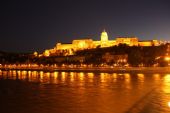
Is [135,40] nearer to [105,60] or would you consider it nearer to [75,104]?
[105,60]

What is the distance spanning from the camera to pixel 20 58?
12062 cm

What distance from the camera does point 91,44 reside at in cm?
11781

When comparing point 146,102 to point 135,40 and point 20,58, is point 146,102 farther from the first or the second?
point 20,58

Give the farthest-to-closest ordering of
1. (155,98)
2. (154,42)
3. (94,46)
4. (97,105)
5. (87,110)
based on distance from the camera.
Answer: (94,46) → (154,42) → (155,98) → (97,105) → (87,110)

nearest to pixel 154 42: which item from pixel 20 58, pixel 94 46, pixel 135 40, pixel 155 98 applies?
pixel 135 40

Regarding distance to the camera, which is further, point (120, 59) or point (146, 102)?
point (120, 59)

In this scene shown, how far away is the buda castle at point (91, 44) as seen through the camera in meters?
108

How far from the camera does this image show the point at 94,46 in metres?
117

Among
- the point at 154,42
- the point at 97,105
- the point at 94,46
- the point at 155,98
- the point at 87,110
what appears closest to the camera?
the point at 87,110

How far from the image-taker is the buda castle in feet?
356

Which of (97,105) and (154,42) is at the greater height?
(154,42)

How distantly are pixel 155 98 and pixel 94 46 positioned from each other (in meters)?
99.6

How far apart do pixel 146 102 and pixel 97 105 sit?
7.30 feet

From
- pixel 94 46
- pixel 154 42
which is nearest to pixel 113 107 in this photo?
pixel 154 42
